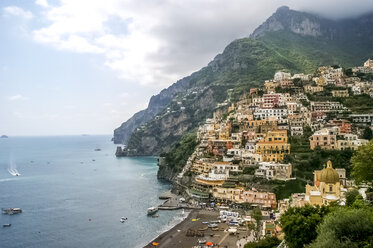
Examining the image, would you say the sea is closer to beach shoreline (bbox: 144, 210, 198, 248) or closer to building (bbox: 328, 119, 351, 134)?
beach shoreline (bbox: 144, 210, 198, 248)

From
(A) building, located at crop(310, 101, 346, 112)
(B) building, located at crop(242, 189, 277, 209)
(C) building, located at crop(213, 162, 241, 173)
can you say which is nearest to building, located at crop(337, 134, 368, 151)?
(A) building, located at crop(310, 101, 346, 112)

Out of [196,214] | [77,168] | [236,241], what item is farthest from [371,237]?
[77,168]

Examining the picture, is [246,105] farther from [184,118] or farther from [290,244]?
[184,118]

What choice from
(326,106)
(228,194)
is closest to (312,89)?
(326,106)

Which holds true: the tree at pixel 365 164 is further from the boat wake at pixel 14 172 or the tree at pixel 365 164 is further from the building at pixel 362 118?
the boat wake at pixel 14 172

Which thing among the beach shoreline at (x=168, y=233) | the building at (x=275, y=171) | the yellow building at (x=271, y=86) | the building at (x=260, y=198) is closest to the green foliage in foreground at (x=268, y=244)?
the beach shoreline at (x=168, y=233)

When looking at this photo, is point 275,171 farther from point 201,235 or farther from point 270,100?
point 270,100

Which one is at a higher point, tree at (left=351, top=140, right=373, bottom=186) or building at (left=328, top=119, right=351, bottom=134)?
building at (left=328, top=119, right=351, bottom=134)
